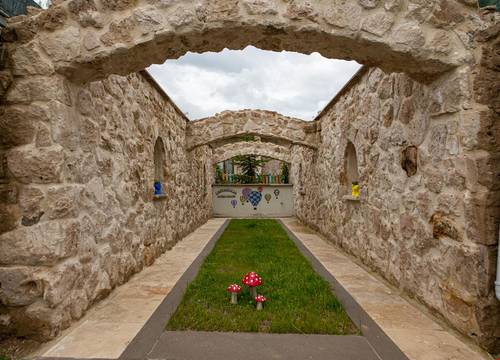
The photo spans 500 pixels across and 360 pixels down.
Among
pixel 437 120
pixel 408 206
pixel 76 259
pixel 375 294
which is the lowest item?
pixel 375 294

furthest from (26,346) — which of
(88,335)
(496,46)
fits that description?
(496,46)

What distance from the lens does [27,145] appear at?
7.68 ft

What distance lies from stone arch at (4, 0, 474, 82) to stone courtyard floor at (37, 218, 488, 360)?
1984mm

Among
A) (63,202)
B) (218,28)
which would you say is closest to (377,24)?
(218,28)

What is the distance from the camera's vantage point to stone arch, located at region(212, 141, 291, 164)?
Answer: 42.3 ft

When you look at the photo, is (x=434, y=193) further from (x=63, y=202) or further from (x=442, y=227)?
(x=63, y=202)

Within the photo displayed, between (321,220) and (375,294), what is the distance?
4058 millimetres

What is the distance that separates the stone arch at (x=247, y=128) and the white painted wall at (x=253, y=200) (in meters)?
5.86

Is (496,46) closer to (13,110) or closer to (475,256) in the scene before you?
(475,256)

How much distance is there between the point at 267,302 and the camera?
2973mm

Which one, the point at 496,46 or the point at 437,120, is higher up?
the point at 496,46

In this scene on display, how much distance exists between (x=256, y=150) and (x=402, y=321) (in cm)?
1055

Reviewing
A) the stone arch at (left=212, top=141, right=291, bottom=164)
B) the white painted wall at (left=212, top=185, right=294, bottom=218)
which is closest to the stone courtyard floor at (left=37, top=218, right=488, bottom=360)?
the stone arch at (left=212, top=141, right=291, bottom=164)

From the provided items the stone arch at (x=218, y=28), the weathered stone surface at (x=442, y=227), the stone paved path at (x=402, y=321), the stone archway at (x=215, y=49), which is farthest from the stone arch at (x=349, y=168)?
the stone arch at (x=218, y=28)
